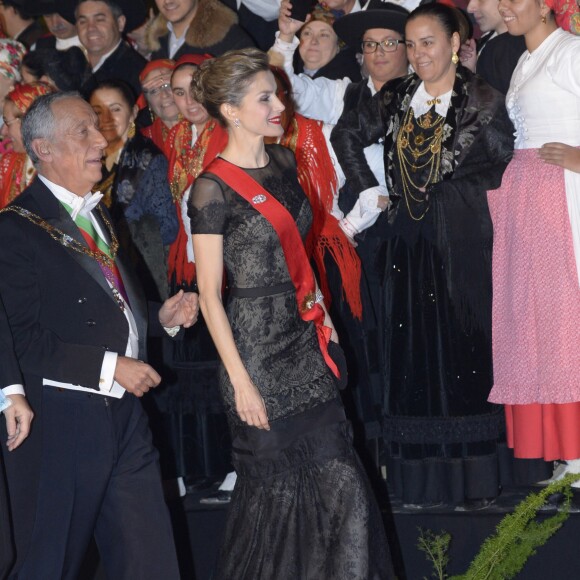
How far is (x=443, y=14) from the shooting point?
4602 millimetres

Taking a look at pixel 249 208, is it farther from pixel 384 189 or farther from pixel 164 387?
pixel 164 387

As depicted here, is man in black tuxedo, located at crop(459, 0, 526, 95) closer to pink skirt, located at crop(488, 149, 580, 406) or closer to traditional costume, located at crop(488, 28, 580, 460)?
traditional costume, located at crop(488, 28, 580, 460)

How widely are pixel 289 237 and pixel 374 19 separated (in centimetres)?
183

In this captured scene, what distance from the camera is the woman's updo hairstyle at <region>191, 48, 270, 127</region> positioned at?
351 centimetres

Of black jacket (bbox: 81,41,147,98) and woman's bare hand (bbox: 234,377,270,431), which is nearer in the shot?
woman's bare hand (bbox: 234,377,270,431)

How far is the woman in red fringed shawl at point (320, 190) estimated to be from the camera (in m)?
4.92

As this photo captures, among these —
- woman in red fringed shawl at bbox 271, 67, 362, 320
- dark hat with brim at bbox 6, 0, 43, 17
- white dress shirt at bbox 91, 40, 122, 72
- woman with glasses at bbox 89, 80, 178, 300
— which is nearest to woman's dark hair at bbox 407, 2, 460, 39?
woman in red fringed shawl at bbox 271, 67, 362, 320

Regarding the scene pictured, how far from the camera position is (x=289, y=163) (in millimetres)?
3740

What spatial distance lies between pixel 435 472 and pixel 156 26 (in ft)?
9.64

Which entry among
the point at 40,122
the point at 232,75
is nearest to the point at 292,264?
the point at 232,75

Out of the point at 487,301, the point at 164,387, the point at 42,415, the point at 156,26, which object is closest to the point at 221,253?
the point at 42,415

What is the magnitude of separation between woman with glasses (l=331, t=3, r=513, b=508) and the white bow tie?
1.58m

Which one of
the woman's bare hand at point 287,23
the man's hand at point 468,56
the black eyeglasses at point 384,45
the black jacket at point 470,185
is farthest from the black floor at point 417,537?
the woman's bare hand at point 287,23

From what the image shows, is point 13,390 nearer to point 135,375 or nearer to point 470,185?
point 135,375
